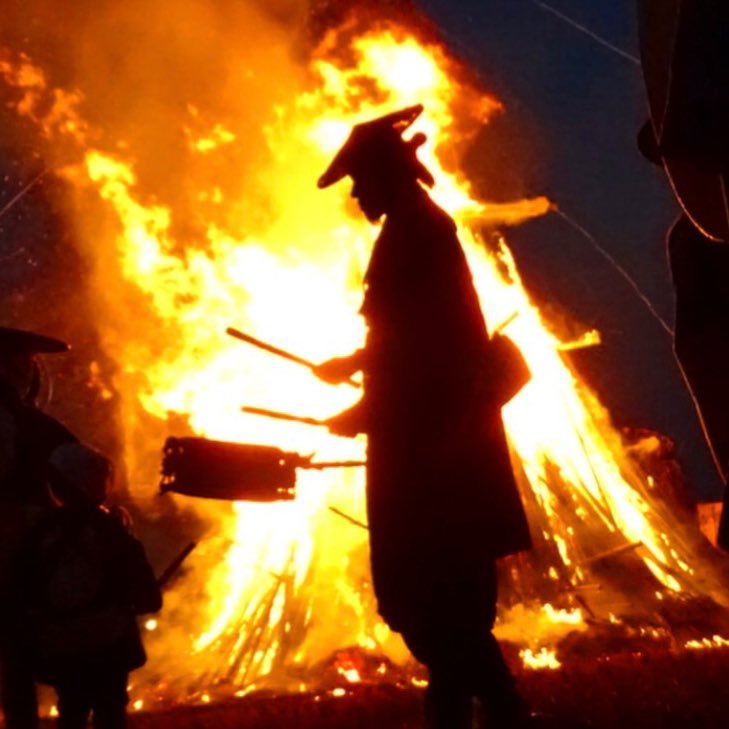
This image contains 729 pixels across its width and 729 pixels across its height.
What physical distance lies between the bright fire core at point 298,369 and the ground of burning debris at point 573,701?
0.64m

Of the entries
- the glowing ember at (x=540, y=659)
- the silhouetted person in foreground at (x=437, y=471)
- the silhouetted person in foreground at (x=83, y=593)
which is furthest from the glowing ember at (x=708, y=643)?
the silhouetted person in foreground at (x=83, y=593)

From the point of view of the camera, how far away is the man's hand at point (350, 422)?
10.3ft

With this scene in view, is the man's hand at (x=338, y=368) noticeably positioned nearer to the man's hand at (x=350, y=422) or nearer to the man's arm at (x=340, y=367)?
the man's arm at (x=340, y=367)

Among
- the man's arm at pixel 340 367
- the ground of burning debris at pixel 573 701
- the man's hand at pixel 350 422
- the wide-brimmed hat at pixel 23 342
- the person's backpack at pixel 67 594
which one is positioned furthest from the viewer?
the wide-brimmed hat at pixel 23 342

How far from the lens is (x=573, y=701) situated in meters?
4.42

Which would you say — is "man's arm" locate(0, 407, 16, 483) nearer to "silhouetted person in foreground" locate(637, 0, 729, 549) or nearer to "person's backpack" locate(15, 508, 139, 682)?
"person's backpack" locate(15, 508, 139, 682)

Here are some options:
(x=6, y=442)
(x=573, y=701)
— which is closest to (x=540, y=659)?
(x=573, y=701)

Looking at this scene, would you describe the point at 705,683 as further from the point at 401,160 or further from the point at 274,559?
the point at 274,559

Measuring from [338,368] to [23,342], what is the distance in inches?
74.1

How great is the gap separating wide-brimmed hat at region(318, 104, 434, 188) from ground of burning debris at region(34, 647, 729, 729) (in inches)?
90.6

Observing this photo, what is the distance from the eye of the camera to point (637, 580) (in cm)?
741

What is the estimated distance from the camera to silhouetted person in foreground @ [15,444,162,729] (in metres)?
3.64

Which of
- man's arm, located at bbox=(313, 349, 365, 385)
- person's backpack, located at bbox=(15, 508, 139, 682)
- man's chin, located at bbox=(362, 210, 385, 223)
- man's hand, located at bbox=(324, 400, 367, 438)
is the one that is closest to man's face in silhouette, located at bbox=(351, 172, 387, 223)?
man's chin, located at bbox=(362, 210, 385, 223)

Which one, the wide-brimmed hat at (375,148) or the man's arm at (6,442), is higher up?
the wide-brimmed hat at (375,148)
